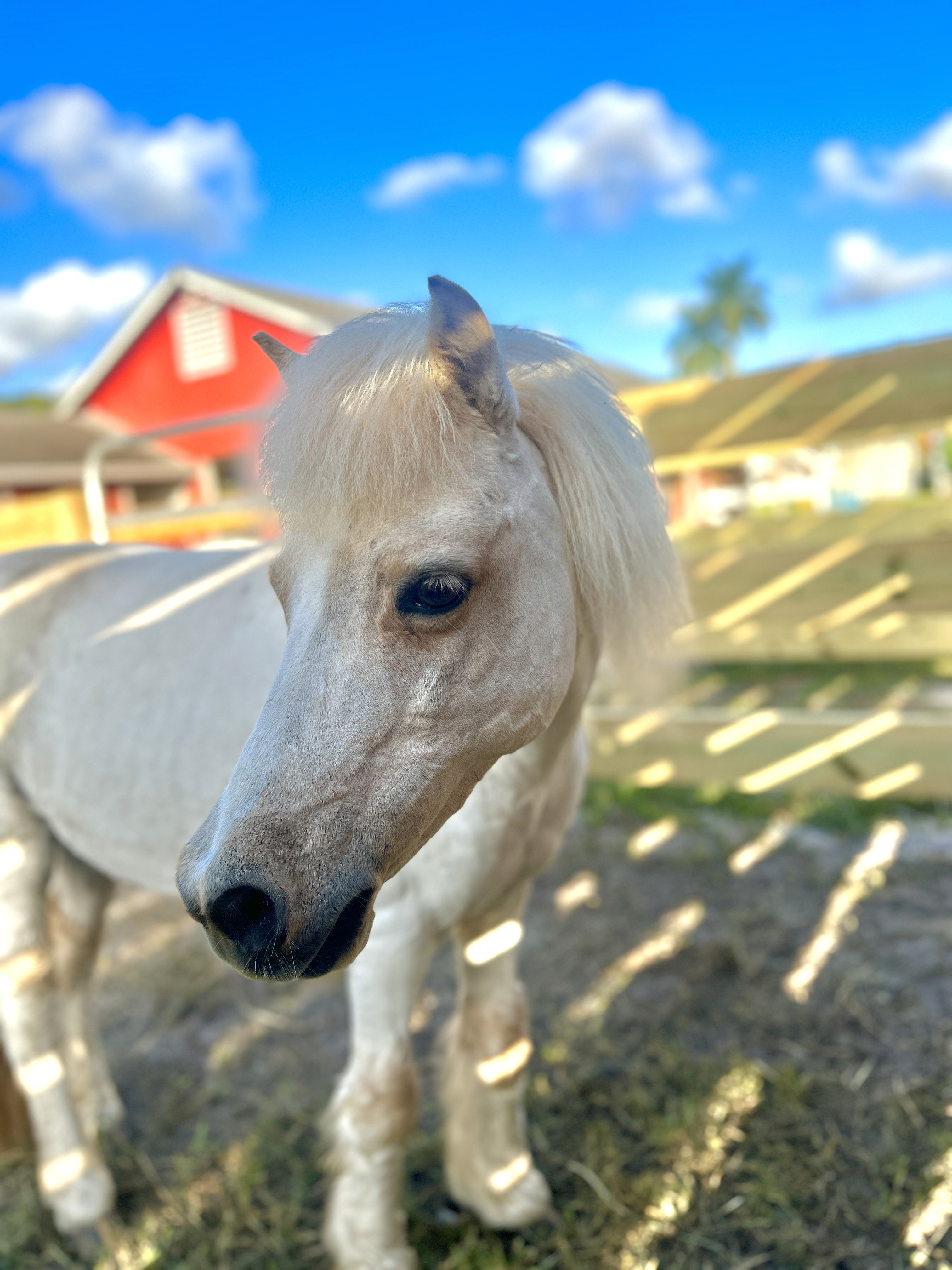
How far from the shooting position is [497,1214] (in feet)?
5.58

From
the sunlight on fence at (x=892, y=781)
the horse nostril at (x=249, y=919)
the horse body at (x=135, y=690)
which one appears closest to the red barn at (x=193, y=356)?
the sunlight on fence at (x=892, y=781)

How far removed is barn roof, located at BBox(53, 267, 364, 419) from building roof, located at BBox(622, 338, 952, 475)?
994 cm

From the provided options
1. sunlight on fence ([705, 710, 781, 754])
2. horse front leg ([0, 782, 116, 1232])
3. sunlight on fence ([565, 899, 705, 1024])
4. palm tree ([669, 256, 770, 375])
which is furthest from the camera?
palm tree ([669, 256, 770, 375])

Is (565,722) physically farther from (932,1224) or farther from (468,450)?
(932,1224)

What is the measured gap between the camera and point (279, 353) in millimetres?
1131

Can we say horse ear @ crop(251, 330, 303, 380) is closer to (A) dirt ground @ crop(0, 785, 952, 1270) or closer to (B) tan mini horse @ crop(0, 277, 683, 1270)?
(B) tan mini horse @ crop(0, 277, 683, 1270)

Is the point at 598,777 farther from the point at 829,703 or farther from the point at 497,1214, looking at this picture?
the point at 497,1214

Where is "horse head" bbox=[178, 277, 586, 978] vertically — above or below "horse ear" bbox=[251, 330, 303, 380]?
below

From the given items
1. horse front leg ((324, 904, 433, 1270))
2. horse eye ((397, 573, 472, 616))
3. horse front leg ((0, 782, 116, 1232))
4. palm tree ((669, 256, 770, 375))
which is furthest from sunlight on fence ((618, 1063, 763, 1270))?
palm tree ((669, 256, 770, 375))

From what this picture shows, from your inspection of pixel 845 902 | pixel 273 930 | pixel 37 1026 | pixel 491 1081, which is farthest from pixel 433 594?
pixel 845 902

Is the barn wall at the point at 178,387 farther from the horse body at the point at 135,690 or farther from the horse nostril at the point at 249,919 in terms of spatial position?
the horse nostril at the point at 249,919

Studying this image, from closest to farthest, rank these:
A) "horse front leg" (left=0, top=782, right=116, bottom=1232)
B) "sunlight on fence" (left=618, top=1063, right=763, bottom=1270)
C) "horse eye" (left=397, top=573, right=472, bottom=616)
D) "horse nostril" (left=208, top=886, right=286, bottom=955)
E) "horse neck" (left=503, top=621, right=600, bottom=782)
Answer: "horse nostril" (left=208, top=886, right=286, bottom=955) < "horse eye" (left=397, top=573, right=472, bottom=616) < "horse neck" (left=503, top=621, right=600, bottom=782) < "sunlight on fence" (left=618, top=1063, right=763, bottom=1270) < "horse front leg" (left=0, top=782, right=116, bottom=1232)

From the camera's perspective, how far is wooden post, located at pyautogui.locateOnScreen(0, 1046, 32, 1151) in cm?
202

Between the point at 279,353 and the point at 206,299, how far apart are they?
1560 centimetres
